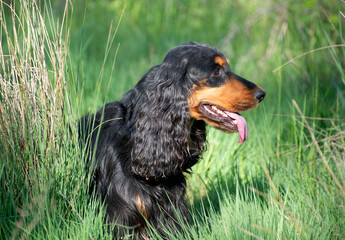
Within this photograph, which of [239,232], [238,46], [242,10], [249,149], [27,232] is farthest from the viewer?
[242,10]

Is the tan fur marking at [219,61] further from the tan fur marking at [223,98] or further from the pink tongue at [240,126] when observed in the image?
the pink tongue at [240,126]

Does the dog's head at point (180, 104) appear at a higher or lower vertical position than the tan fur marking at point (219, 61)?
lower

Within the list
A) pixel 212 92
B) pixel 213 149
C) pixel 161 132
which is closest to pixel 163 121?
pixel 161 132

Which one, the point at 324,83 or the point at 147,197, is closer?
the point at 147,197

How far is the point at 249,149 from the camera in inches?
163

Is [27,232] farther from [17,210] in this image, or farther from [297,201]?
[297,201]

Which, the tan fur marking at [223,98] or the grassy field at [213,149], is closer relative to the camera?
the grassy field at [213,149]

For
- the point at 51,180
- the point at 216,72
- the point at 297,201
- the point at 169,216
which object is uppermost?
the point at 216,72

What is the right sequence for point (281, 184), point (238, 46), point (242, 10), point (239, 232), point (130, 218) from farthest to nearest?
point (242, 10) → point (238, 46) → point (281, 184) → point (130, 218) → point (239, 232)

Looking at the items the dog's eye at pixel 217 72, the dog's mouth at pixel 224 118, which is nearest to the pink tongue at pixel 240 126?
the dog's mouth at pixel 224 118

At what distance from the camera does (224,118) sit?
3033mm

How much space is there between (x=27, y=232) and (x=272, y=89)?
3.43 metres

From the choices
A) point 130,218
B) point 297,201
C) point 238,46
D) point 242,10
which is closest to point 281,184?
point 297,201

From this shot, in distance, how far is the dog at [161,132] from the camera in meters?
2.91
